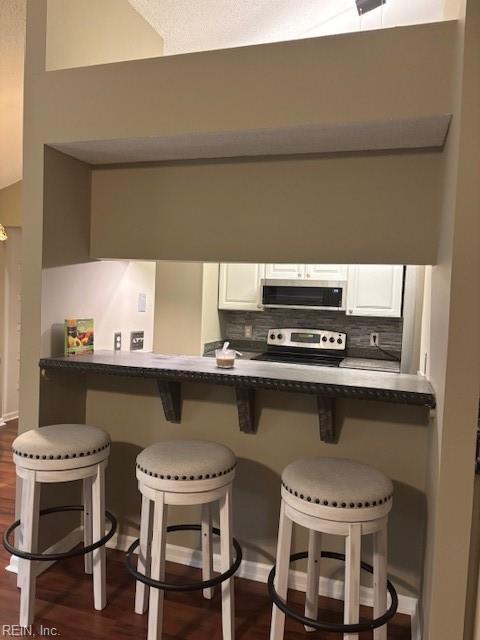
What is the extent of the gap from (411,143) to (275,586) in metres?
1.85

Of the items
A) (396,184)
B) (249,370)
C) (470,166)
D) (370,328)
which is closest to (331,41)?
(396,184)

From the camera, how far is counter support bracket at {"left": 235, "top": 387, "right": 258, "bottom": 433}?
7.36ft

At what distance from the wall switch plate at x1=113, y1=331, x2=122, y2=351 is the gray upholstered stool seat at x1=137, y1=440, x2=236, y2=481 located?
1005 mm

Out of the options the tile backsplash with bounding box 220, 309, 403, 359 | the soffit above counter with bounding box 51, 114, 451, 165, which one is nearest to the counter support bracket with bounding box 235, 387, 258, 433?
the soffit above counter with bounding box 51, 114, 451, 165

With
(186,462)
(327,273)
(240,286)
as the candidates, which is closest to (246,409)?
(186,462)

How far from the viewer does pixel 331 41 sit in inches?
72.1

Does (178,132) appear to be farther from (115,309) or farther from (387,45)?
(115,309)

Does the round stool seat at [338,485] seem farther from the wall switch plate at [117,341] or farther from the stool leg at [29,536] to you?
the wall switch plate at [117,341]

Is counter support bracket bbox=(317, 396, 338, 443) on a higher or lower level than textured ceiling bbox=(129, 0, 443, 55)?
lower

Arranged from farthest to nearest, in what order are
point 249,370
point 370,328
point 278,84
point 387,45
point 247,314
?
1. point 247,314
2. point 370,328
3. point 249,370
4. point 278,84
5. point 387,45

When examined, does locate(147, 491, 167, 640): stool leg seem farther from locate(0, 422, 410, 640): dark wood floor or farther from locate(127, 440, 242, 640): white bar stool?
locate(0, 422, 410, 640): dark wood floor

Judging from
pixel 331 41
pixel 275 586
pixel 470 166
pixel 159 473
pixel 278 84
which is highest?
pixel 331 41

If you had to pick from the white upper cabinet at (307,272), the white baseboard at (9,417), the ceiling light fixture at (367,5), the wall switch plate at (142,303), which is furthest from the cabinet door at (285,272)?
the white baseboard at (9,417)

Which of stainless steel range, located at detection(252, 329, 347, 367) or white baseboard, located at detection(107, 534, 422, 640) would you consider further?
stainless steel range, located at detection(252, 329, 347, 367)
